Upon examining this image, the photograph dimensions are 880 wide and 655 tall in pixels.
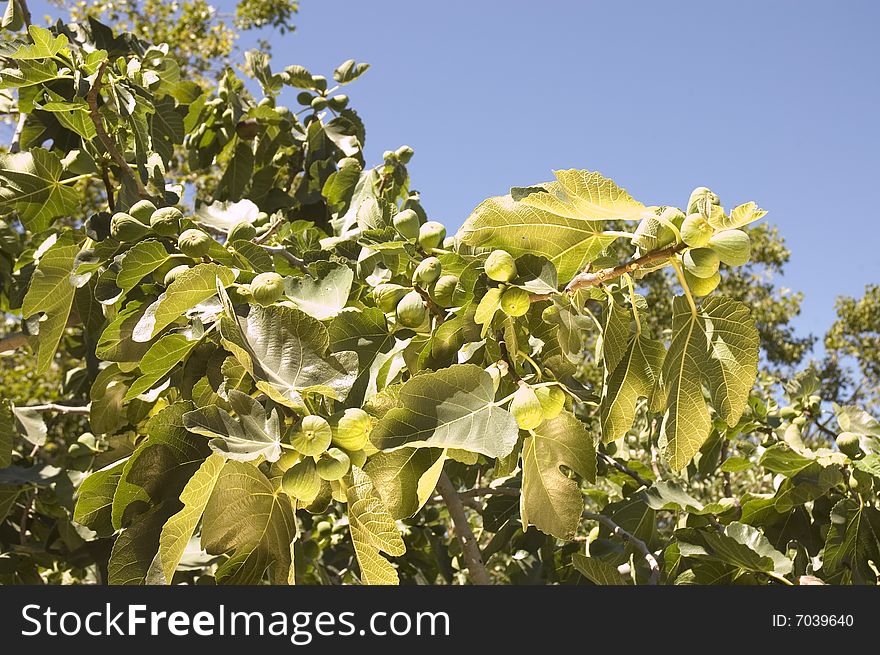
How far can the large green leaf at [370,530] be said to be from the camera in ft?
3.47

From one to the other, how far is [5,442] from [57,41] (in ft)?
3.47

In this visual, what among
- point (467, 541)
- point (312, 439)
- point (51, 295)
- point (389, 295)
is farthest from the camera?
point (467, 541)

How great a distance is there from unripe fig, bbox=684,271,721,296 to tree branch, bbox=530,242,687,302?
41 millimetres

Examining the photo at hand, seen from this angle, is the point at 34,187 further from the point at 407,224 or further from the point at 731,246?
the point at 731,246

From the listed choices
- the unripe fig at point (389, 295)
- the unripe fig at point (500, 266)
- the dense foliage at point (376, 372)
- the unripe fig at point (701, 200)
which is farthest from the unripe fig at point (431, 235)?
the unripe fig at point (701, 200)

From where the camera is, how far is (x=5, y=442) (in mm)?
2002

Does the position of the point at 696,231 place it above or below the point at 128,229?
below

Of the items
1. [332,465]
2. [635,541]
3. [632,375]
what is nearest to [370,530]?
[332,465]

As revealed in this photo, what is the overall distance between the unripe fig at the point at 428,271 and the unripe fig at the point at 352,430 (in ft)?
1.08

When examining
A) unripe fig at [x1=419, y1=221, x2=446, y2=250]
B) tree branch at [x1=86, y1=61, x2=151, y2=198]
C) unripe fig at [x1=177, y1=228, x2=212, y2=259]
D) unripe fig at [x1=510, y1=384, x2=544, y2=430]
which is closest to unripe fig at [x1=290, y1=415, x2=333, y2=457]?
unripe fig at [x1=510, y1=384, x2=544, y2=430]

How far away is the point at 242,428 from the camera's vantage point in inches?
41.9

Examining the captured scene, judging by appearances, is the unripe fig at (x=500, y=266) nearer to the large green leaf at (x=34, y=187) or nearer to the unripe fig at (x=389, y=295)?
the unripe fig at (x=389, y=295)

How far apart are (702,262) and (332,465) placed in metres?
0.59

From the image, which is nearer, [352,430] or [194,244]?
[352,430]
